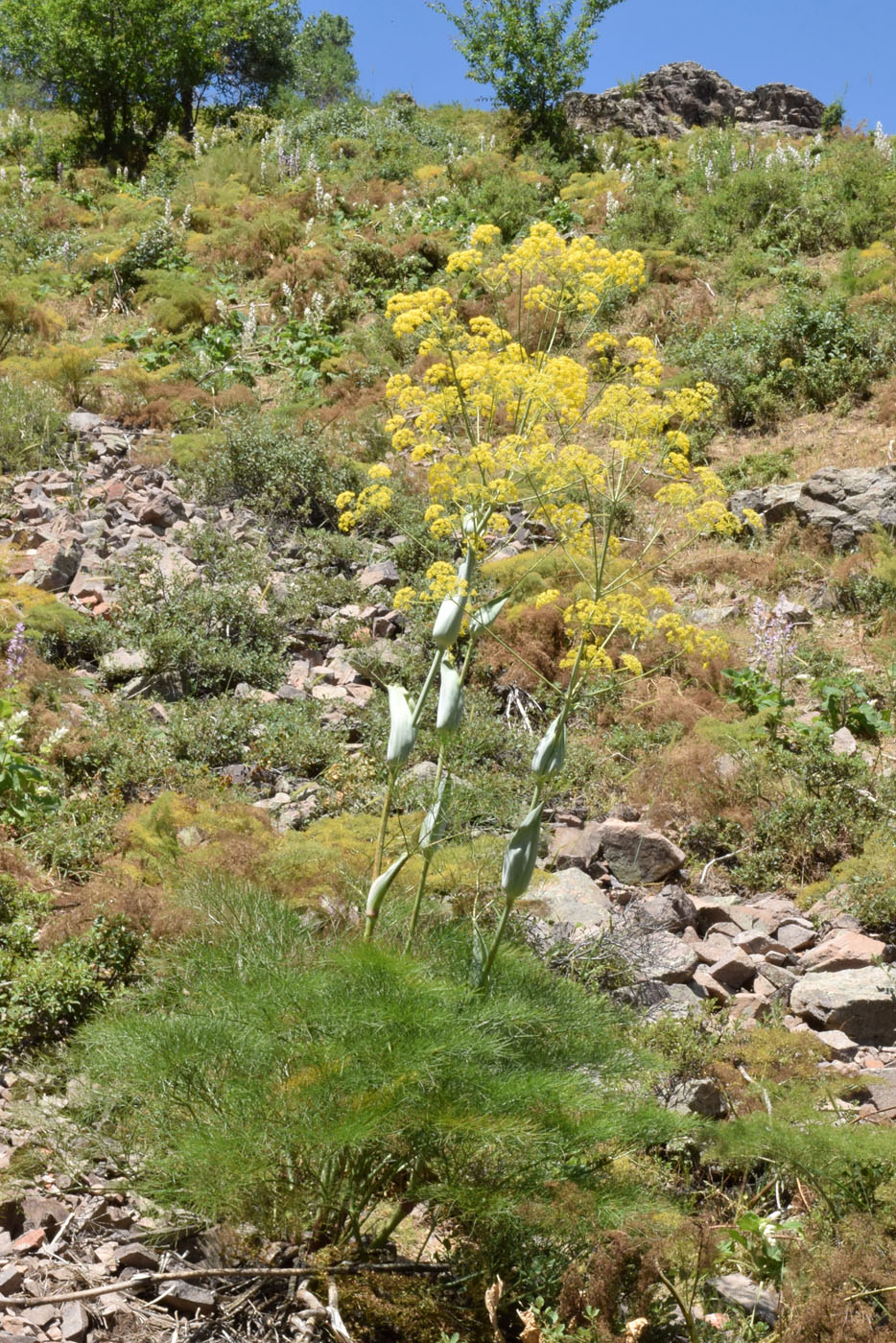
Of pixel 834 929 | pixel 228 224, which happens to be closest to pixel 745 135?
pixel 228 224

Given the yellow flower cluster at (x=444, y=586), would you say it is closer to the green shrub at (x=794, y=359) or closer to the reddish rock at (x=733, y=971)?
the reddish rock at (x=733, y=971)

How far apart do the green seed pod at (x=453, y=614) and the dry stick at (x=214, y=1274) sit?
1.77 metres

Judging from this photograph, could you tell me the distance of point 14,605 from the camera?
23.9 feet

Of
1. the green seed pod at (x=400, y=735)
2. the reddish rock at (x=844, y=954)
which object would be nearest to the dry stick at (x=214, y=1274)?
the green seed pod at (x=400, y=735)

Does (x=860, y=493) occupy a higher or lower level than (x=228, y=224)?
lower

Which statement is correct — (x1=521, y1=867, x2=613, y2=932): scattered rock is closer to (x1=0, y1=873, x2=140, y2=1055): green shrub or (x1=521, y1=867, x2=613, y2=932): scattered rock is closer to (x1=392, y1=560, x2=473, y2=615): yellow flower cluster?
(x1=392, y1=560, x2=473, y2=615): yellow flower cluster

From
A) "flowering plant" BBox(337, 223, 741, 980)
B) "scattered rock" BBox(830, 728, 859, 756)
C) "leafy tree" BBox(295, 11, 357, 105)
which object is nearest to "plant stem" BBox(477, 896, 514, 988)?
"flowering plant" BBox(337, 223, 741, 980)

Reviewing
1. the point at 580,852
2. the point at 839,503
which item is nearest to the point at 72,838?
the point at 580,852

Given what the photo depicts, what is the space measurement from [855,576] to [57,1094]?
674 cm

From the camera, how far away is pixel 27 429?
32.8ft

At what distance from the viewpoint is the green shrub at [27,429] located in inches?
385

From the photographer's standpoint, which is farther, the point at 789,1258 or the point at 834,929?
the point at 834,929

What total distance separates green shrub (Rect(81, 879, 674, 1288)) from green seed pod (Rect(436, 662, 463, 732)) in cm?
75

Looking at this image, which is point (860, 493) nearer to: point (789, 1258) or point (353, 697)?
point (353, 697)
